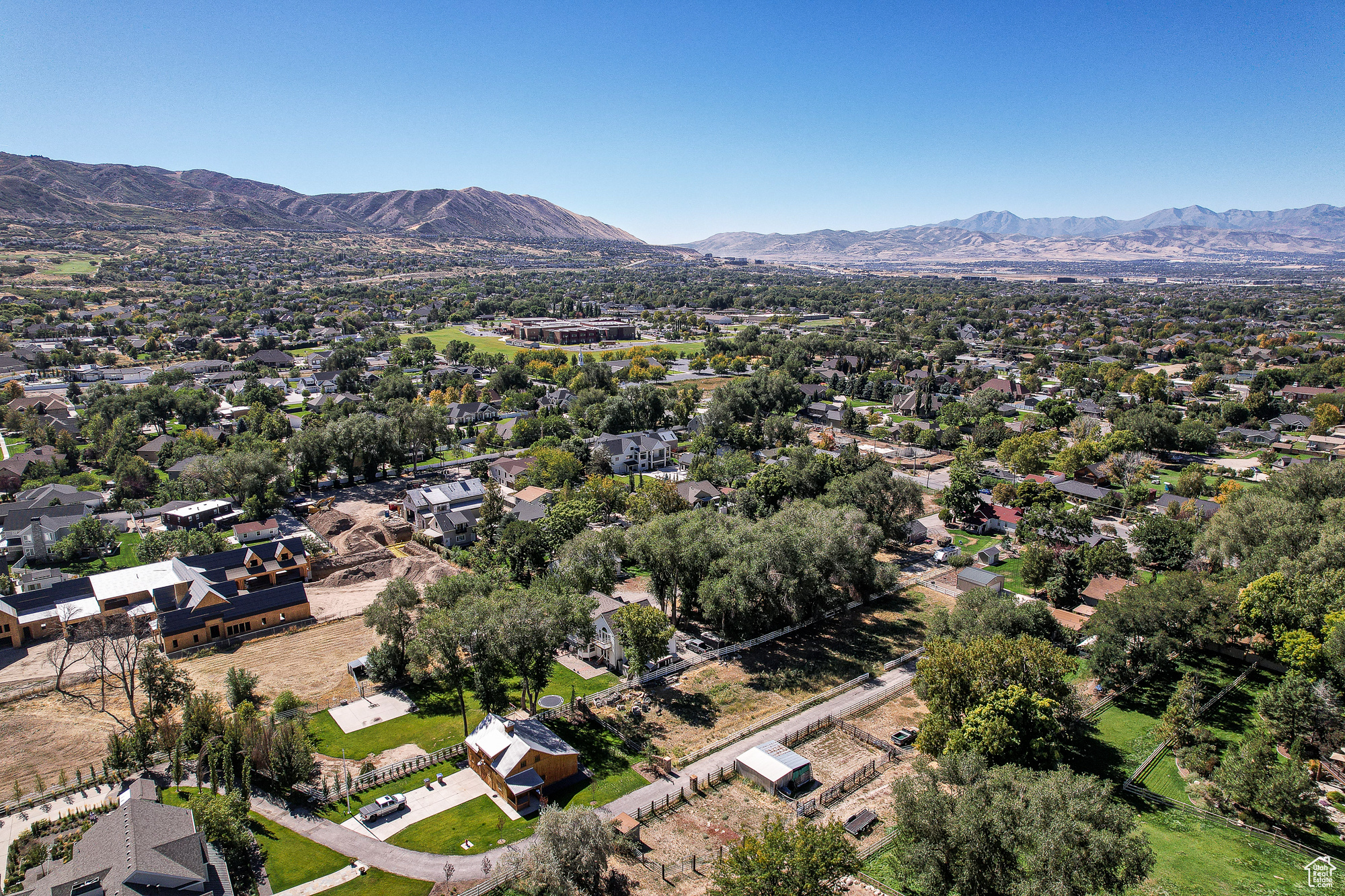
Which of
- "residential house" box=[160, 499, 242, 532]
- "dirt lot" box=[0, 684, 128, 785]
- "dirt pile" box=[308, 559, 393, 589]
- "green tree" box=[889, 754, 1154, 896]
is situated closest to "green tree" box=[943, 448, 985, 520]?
"green tree" box=[889, 754, 1154, 896]

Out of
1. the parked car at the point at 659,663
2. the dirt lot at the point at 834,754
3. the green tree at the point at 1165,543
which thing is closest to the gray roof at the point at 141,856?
the parked car at the point at 659,663

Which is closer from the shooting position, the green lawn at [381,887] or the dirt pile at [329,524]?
the green lawn at [381,887]

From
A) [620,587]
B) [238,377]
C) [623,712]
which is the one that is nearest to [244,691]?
[623,712]

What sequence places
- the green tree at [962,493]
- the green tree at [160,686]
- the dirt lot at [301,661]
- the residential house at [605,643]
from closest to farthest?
1. the green tree at [160,686]
2. the dirt lot at [301,661]
3. the residential house at [605,643]
4. the green tree at [962,493]

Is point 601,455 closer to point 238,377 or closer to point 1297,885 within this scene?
point 1297,885

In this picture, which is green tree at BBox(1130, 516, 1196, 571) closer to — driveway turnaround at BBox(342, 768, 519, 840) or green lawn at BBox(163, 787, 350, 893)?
driveway turnaround at BBox(342, 768, 519, 840)

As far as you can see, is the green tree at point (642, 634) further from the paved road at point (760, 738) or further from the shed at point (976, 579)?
the shed at point (976, 579)

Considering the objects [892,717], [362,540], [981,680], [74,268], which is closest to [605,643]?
[892,717]

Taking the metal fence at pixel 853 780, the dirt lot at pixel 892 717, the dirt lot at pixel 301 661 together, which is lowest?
the dirt lot at pixel 892 717
